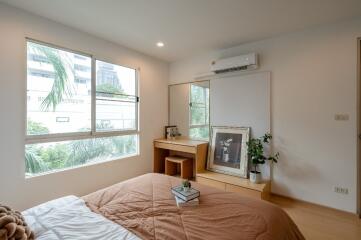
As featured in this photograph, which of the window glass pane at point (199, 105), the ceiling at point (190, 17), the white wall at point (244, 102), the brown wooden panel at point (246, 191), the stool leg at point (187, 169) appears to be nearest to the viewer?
the ceiling at point (190, 17)

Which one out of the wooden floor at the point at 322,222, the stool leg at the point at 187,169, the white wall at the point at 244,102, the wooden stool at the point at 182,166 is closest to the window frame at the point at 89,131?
the wooden stool at the point at 182,166

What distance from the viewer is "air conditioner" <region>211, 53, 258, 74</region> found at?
3025 mm

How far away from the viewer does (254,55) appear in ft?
9.86

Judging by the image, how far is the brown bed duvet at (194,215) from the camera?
45.9 inches

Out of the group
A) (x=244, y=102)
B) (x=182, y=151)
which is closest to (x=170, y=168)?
(x=182, y=151)

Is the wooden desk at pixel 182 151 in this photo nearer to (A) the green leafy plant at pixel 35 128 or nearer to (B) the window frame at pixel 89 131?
(B) the window frame at pixel 89 131

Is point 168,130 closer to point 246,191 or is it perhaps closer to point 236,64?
point 236,64

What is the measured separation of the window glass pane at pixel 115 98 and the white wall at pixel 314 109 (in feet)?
7.82

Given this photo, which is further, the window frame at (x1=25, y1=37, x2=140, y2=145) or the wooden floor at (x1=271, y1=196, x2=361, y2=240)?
the window frame at (x1=25, y1=37, x2=140, y2=145)

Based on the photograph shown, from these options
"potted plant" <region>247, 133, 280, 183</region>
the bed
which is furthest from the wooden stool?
the bed

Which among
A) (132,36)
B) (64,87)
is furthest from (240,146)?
(64,87)

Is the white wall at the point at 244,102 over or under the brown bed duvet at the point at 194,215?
over

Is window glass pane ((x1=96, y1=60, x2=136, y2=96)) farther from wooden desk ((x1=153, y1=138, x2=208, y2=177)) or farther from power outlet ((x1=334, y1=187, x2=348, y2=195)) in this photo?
power outlet ((x1=334, y1=187, x2=348, y2=195))

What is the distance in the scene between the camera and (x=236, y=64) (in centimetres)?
317
